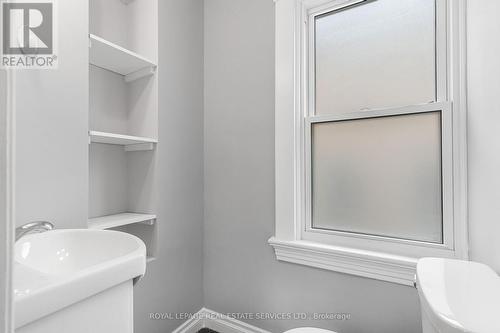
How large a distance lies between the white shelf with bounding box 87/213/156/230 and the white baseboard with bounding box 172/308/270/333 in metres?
0.76

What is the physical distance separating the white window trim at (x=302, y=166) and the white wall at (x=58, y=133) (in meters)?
0.99

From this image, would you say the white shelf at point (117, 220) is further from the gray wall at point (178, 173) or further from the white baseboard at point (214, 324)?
the white baseboard at point (214, 324)

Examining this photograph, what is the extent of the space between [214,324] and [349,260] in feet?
3.47

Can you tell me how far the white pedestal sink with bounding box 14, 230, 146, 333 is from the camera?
1.74 ft

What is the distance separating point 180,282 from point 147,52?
1.45 m

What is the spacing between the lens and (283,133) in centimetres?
148

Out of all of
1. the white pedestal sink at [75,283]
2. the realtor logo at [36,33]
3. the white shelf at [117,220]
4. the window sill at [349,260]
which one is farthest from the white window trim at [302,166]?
the realtor logo at [36,33]

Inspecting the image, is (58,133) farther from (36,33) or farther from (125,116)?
(125,116)

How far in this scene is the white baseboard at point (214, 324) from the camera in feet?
5.30

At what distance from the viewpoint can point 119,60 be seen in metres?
1.40

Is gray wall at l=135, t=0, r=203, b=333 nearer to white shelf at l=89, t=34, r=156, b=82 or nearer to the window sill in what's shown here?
white shelf at l=89, t=34, r=156, b=82

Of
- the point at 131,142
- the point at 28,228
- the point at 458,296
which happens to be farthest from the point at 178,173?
the point at 458,296

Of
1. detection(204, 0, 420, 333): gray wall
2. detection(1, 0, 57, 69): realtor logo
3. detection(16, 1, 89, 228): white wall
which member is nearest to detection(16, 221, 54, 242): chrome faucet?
detection(16, 1, 89, 228): white wall

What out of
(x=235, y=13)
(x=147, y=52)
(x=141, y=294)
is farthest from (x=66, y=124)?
(x=235, y=13)
